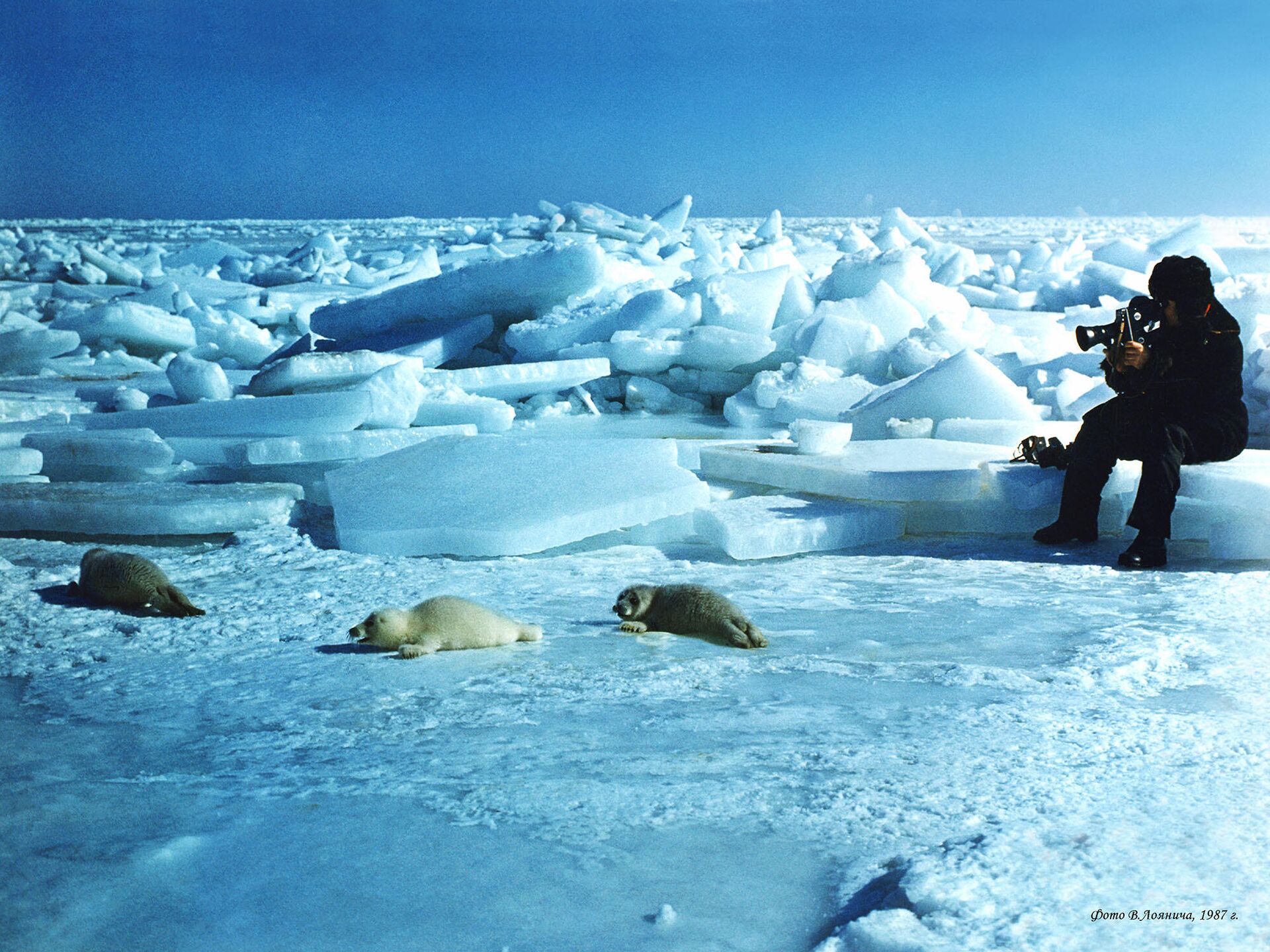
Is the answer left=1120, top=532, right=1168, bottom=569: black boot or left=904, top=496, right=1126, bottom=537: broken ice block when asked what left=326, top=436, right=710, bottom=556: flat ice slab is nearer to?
left=904, top=496, right=1126, bottom=537: broken ice block

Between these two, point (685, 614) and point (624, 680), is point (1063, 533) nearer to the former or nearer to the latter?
point (685, 614)

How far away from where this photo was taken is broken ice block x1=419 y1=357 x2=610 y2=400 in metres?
6.81

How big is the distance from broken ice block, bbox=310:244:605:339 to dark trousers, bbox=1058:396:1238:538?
408 cm

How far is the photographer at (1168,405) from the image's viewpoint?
372 centimetres

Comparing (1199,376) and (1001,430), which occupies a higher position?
Result: (1199,376)

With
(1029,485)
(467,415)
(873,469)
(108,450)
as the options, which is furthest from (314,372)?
(1029,485)

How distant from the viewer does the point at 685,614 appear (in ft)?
9.68

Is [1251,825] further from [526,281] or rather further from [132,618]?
[526,281]

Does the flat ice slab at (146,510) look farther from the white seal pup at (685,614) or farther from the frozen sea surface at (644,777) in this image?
the white seal pup at (685,614)

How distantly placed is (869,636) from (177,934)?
178 cm

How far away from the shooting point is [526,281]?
306 inches

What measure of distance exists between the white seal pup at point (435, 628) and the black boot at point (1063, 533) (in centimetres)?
201

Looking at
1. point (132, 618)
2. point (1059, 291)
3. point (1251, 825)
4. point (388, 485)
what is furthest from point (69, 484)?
point (1059, 291)

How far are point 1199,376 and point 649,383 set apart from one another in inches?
161
